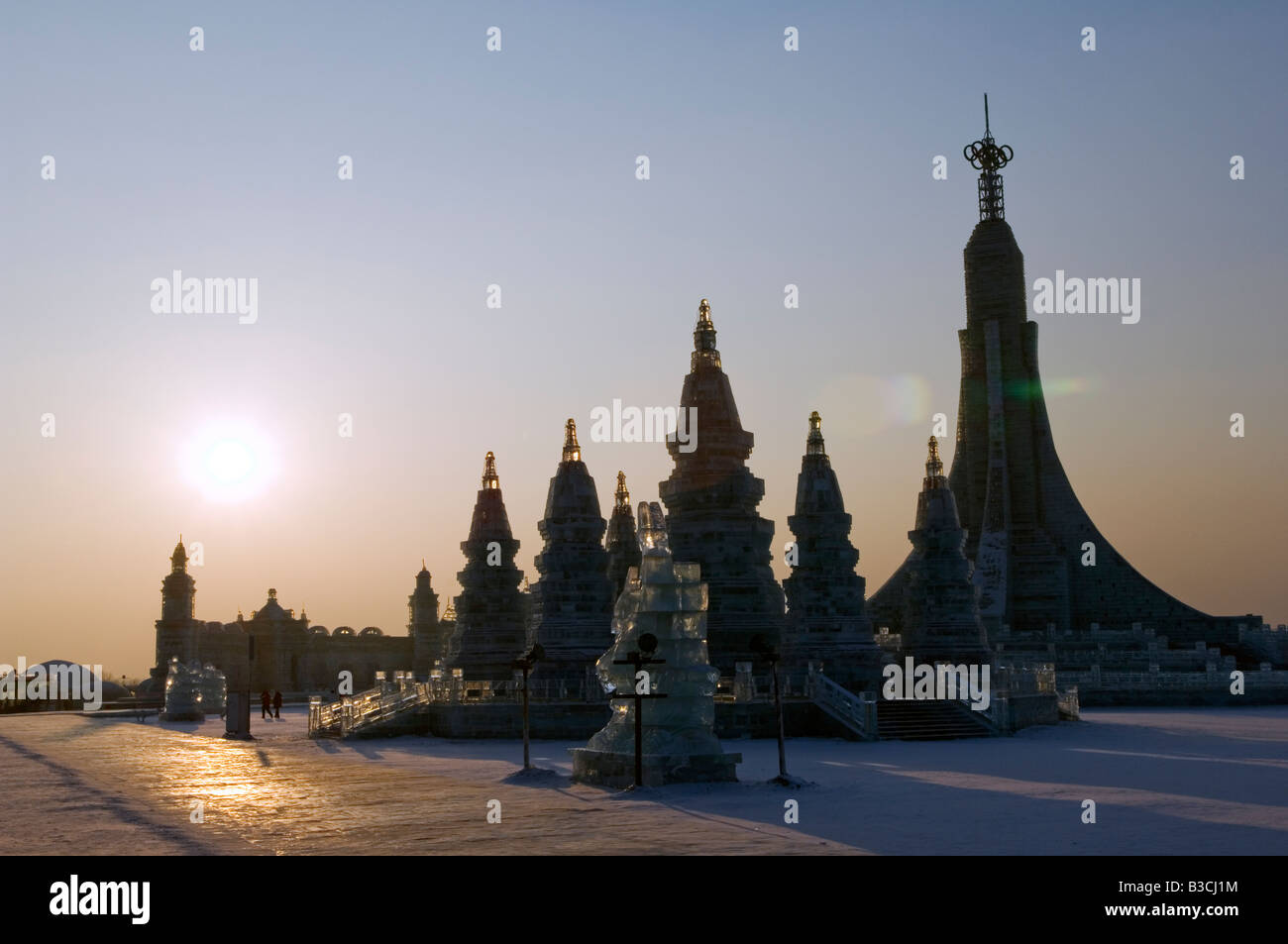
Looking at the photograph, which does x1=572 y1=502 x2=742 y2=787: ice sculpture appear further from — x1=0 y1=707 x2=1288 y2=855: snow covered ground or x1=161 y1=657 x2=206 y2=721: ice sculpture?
x1=161 y1=657 x2=206 y2=721: ice sculpture

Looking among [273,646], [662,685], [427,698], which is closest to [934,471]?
[427,698]

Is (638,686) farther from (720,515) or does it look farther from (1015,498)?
(1015,498)

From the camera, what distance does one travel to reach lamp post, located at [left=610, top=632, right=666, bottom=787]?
20.4m

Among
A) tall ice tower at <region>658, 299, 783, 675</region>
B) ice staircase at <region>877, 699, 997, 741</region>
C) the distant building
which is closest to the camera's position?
ice staircase at <region>877, 699, 997, 741</region>

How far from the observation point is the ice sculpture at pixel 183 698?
5222 cm

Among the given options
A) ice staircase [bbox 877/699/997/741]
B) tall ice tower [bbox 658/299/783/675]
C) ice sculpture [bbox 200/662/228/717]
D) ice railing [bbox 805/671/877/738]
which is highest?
tall ice tower [bbox 658/299/783/675]

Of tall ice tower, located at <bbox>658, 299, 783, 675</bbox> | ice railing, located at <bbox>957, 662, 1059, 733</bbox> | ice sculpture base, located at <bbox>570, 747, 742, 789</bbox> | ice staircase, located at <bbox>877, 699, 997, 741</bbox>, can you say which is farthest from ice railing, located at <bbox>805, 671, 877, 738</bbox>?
ice sculpture base, located at <bbox>570, 747, 742, 789</bbox>

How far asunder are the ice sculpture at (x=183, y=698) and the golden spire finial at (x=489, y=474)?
48.8 feet

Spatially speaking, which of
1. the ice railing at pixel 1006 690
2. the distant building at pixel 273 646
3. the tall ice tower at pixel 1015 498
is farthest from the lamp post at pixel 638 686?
the distant building at pixel 273 646

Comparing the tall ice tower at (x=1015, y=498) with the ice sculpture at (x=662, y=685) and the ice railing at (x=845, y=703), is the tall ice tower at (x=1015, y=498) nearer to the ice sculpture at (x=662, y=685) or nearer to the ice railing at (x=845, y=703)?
the ice railing at (x=845, y=703)

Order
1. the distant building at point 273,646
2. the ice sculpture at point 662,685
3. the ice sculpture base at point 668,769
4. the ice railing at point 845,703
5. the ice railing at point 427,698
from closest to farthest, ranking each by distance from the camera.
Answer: the ice sculpture base at point 668,769
the ice sculpture at point 662,685
the ice railing at point 845,703
the ice railing at point 427,698
the distant building at point 273,646

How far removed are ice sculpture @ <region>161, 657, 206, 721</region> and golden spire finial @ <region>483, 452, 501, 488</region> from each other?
14875mm

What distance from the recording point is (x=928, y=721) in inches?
1396
